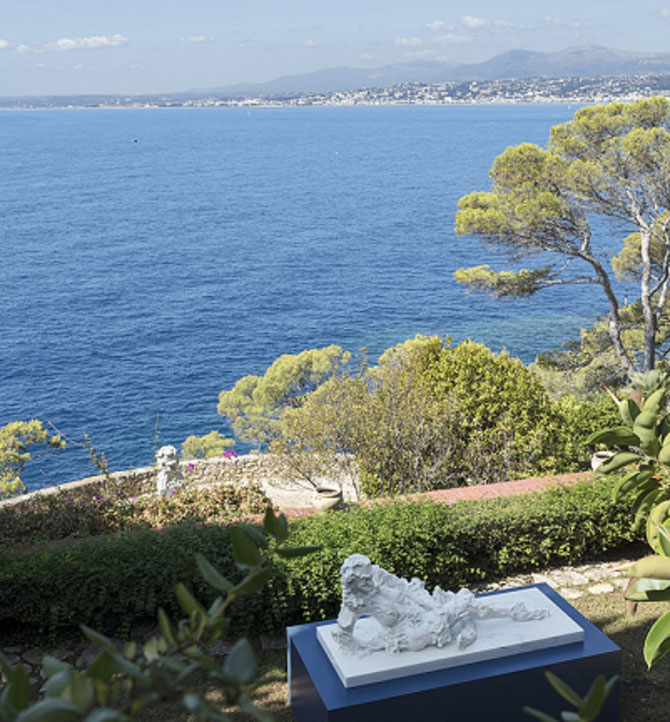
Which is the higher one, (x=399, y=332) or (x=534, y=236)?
(x=534, y=236)

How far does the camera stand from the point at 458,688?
216 inches

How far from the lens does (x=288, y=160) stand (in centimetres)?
9988

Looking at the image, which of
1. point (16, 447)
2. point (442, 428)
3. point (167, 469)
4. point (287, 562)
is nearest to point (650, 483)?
point (287, 562)

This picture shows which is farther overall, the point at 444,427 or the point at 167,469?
the point at 167,469

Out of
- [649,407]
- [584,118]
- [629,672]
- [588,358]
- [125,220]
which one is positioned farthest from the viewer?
[125,220]

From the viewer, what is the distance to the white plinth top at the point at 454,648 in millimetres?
5461

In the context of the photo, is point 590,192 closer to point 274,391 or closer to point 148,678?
point 274,391

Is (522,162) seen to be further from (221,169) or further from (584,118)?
(221,169)

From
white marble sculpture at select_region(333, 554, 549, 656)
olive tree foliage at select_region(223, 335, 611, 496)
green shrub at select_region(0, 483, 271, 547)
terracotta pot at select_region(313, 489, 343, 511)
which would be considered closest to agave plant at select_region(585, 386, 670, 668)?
white marble sculpture at select_region(333, 554, 549, 656)

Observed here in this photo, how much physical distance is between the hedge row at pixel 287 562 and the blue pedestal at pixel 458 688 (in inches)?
41.1

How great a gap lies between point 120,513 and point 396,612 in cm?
456

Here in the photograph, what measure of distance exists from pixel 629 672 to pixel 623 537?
207cm

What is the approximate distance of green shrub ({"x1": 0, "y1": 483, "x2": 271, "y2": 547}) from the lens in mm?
8711

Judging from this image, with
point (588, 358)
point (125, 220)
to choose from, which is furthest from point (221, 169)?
point (588, 358)
